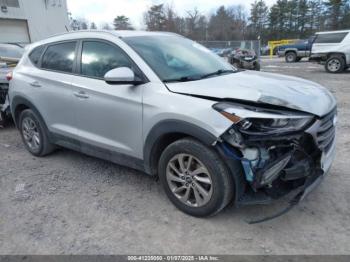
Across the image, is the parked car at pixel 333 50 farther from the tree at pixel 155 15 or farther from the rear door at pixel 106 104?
the tree at pixel 155 15

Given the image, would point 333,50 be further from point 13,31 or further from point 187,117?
point 13,31

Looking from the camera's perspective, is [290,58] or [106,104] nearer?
[106,104]

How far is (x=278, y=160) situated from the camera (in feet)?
8.76

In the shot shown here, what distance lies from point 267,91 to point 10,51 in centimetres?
705

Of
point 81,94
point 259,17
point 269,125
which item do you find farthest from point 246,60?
point 259,17

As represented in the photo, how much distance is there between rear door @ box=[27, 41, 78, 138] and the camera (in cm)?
397

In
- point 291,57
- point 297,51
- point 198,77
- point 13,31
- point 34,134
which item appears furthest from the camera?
point 291,57

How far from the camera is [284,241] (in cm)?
276

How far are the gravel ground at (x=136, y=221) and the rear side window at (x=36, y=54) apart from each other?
160cm

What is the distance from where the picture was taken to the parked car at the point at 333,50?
14.1 m

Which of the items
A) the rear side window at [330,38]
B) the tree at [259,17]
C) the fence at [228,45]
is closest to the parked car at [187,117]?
the rear side window at [330,38]

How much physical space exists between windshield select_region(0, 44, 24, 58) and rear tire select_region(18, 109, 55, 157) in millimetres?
3396

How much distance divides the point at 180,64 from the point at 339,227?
2214mm

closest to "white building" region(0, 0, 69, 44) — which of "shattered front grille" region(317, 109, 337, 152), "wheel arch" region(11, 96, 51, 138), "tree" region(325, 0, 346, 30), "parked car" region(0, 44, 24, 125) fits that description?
"parked car" region(0, 44, 24, 125)
